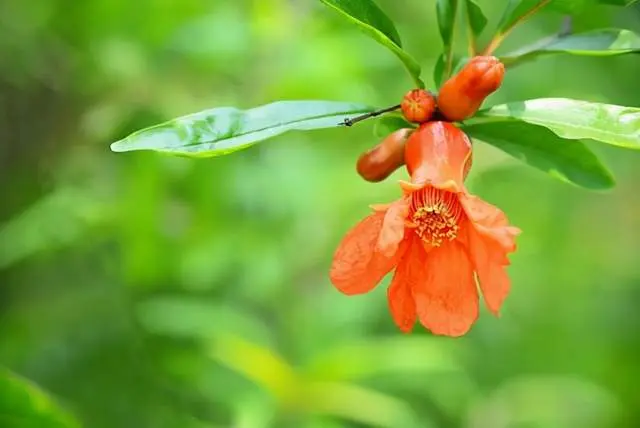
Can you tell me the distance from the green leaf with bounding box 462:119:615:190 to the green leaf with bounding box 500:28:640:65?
0.06m

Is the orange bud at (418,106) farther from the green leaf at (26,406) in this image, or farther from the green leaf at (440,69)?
the green leaf at (26,406)

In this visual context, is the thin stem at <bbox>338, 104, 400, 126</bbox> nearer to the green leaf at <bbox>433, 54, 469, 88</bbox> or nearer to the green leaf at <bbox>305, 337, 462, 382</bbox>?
the green leaf at <bbox>433, 54, 469, 88</bbox>

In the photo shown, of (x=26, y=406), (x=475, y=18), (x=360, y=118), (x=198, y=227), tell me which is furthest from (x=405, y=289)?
(x=198, y=227)

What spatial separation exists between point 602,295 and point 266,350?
1.48m

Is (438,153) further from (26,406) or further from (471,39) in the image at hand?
(26,406)

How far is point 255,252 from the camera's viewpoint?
5.80ft

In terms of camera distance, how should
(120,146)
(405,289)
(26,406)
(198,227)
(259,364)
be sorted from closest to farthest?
(120,146) → (405,289) → (26,406) → (259,364) → (198,227)

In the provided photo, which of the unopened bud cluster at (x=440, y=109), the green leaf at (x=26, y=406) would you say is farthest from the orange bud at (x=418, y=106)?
the green leaf at (x=26, y=406)

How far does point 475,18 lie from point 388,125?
0.13 m

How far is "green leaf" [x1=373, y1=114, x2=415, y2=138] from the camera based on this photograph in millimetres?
804

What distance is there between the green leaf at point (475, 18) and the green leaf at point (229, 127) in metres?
0.14

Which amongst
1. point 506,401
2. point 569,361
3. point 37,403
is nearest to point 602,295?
point 569,361

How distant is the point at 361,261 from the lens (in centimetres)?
79

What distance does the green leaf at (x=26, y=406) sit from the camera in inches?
38.7
